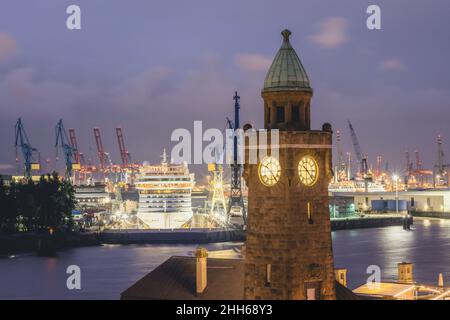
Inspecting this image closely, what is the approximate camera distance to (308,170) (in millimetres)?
15469

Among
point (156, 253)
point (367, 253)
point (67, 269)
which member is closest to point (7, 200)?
point (156, 253)

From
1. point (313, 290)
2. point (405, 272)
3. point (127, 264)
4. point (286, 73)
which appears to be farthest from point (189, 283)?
point (127, 264)

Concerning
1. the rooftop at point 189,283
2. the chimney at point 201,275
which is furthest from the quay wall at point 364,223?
the chimney at point 201,275

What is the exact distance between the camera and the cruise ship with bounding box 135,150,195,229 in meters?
111

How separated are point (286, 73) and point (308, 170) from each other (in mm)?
1932

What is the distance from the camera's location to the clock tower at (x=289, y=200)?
15172 mm

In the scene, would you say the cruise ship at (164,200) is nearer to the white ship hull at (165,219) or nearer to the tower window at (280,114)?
the white ship hull at (165,219)

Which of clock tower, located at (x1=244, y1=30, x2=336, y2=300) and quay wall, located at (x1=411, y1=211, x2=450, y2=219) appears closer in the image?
clock tower, located at (x1=244, y1=30, x2=336, y2=300)

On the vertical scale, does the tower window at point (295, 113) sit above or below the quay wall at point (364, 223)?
above

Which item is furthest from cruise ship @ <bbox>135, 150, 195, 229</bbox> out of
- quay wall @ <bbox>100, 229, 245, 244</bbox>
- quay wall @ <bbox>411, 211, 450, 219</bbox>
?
quay wall @ <bbox>411, 211, 450, 219</bbox>

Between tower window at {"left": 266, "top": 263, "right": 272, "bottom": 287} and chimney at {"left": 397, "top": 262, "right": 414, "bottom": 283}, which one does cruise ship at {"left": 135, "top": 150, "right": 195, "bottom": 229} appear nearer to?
chimney at {"left": 397, "top": 262, "right": 414, "bottom": 283}

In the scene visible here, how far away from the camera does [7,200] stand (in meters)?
86.1

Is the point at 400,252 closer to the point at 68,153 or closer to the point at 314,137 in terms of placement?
the point at 314,137

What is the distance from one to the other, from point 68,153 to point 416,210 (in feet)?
253
